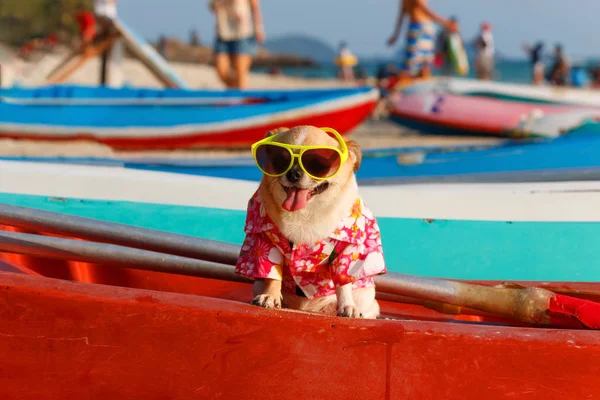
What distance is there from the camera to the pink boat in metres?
8.77

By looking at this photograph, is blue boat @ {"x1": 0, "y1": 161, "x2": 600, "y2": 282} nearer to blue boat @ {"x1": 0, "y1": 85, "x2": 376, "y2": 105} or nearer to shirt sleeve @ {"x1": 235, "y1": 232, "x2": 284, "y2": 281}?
shirt sleeve @ {"x1": 235, "y1": 232, "x2": 284, "y2": 281}

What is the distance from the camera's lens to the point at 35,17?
110 feet

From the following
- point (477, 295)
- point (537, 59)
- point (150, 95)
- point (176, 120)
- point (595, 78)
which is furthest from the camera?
point (595, 78)

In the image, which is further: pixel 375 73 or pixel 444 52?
pixel 375 73

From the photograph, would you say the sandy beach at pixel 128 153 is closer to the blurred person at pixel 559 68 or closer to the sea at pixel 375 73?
the blurred person at pixel 559 68

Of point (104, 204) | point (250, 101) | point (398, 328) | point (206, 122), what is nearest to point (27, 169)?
point (104, 204)

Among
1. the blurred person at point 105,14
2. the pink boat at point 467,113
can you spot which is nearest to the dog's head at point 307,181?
the pink boat at point 467,113

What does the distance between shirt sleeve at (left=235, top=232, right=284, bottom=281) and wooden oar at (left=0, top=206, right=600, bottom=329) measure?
1.07 ft

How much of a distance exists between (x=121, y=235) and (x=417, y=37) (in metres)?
8.40

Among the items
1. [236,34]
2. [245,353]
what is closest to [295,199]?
[245,353]

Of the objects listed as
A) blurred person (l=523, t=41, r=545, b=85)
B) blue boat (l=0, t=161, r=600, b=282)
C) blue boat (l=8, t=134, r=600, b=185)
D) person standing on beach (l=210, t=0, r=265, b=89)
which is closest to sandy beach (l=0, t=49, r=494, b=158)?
person standing on beach (l=210, t=0, r=265, b=89)

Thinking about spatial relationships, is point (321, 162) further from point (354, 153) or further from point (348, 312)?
point (348, 312)

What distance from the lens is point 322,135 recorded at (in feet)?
7.34

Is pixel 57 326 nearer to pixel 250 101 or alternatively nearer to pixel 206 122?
pixel 206 122
